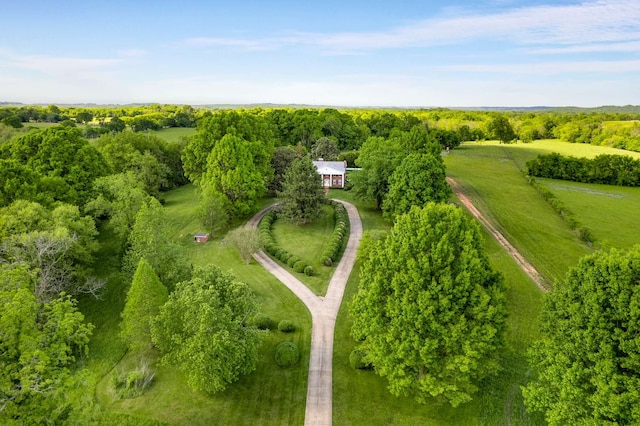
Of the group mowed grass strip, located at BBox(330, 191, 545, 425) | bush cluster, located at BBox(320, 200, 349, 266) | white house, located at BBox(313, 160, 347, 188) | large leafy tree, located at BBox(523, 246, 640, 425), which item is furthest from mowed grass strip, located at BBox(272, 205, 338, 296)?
large leafy tree, located at BBox(523, 246, 640, 425)

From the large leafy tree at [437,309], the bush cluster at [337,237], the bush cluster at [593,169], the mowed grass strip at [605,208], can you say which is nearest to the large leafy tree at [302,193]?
the bush cluster at [337,237]

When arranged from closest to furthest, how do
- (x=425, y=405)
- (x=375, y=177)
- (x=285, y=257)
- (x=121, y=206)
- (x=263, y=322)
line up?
(x=425, y=405) → (x=263, y=322) → (x=121, y=206) → (x=285, y=257) → (x=375, y=177)

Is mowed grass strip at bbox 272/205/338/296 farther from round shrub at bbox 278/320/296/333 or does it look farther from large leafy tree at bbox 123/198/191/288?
large leafy tree at bbox 123/198/191/288

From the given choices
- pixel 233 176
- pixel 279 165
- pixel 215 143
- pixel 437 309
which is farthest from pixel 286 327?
pixel 279 165

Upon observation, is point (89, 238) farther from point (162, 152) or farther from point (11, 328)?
point (162, 152)

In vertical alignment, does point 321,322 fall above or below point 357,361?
below

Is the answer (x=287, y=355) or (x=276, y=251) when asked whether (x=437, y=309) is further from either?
(x=276, y=251)
